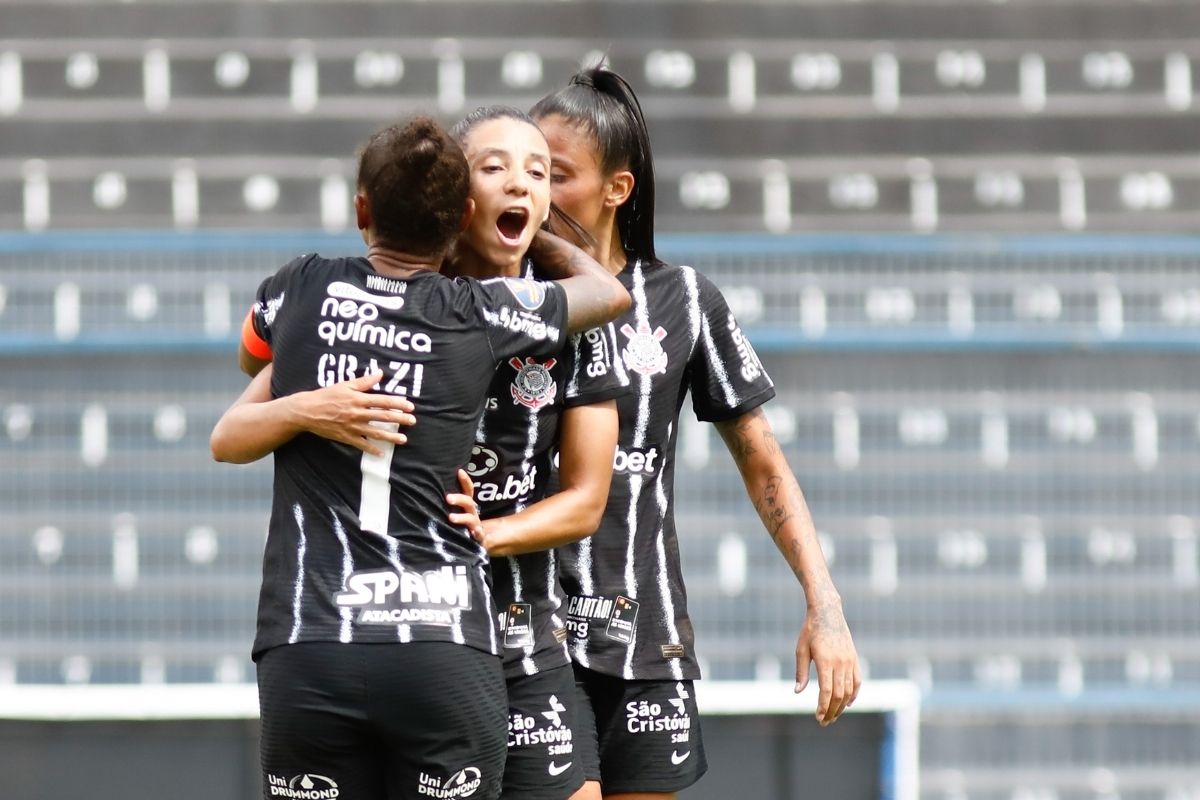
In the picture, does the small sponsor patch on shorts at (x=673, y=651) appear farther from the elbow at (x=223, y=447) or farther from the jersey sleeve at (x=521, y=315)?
the elbow at (x=223, y=447)

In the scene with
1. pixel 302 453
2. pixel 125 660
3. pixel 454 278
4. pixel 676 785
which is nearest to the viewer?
pixel 302 453

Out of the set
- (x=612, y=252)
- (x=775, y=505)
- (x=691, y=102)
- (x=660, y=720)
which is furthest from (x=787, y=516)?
(x=691, y=102)

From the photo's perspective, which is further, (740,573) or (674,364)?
(740,573)

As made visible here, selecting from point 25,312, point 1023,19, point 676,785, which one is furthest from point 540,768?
point 1023,19

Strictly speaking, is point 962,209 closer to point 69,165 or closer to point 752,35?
point 752,35

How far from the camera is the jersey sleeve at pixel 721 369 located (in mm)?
2373

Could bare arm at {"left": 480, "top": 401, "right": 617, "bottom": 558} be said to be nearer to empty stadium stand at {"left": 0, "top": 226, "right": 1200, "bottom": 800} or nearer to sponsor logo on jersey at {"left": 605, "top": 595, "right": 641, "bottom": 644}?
sponsor logo on jersey at {"left": 605, "top": 595, "right": 641, "bottom": 644}

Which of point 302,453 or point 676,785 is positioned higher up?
point 302,453

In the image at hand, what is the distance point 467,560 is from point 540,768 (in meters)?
0.33

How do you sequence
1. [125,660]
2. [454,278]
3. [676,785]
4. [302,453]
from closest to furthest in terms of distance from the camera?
[302,453]
[454,278]
[676,785]
[125,660]

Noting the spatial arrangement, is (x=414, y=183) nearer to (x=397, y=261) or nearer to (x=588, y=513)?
(x=397, y=261)

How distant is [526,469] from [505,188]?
0.36m

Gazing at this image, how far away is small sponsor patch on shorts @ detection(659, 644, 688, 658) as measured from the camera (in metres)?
2.29

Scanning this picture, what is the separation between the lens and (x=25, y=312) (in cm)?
473
